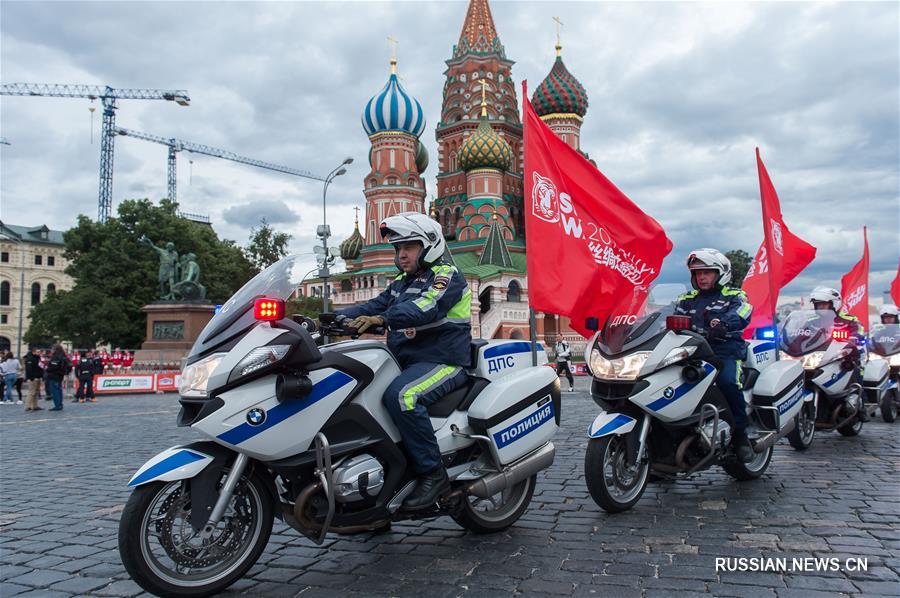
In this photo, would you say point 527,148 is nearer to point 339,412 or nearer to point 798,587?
point 339,412

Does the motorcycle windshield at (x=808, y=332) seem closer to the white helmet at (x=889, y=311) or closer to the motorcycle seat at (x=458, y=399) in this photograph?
the white helmet at (x=889, y=311)

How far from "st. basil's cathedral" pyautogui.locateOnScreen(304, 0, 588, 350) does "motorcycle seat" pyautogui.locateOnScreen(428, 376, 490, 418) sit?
152 feet

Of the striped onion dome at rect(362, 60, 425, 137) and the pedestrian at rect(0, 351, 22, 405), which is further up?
the striped onion dome at rect(362, 60, 425, 137)

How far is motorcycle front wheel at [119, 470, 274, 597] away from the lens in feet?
10.7

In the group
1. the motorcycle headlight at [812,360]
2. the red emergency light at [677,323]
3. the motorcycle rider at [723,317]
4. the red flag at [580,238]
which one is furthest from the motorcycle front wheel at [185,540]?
the motorcycle headlight at [812,360]

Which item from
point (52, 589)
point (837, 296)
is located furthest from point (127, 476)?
point (837, 296)

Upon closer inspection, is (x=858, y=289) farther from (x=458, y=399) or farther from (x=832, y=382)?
(x=458, y=399)

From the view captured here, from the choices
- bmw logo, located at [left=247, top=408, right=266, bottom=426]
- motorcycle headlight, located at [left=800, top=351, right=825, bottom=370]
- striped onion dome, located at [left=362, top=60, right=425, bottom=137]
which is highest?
Answer: striped onion dome, located at [left=362, top=60, right=425, bottom=137]

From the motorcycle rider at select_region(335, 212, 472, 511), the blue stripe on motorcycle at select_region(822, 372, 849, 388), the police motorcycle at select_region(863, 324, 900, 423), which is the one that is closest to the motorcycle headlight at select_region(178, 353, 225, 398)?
the motorcycle rider at select_region(335, 212, 472, 511)

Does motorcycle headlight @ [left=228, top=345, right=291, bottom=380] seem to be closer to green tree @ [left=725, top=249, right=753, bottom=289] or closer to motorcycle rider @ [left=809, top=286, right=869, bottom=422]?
motorcycle rider @ [left=809, top=286, right=869, bottom=422]

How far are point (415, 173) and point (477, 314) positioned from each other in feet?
53.2

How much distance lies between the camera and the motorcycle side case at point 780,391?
649cm

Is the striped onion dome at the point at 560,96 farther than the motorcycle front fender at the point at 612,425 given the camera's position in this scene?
Yes

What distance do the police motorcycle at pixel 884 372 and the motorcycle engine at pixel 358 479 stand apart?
8.80 m
